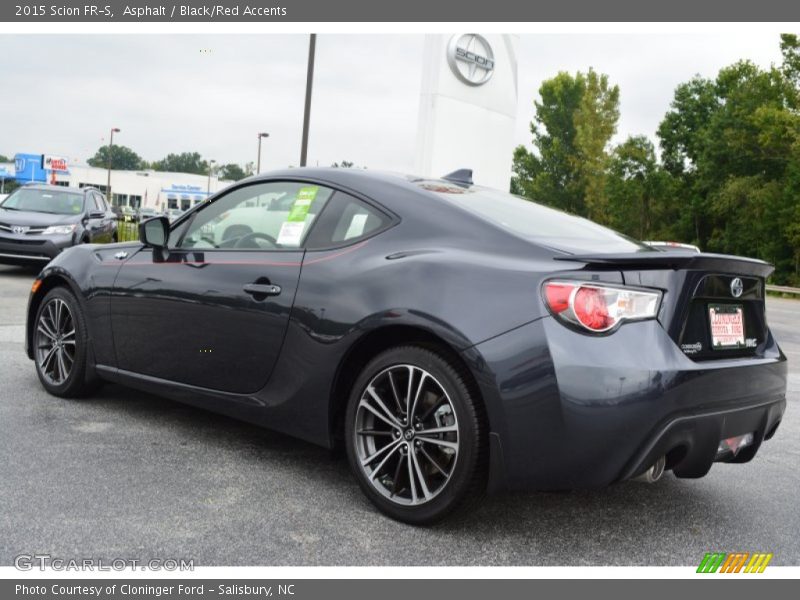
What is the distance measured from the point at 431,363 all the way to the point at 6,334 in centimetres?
563

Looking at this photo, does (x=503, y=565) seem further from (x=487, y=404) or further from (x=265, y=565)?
(x=265, y=565)

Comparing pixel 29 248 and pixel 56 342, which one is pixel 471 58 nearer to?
pixel 29 248

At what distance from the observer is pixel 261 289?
3707mm

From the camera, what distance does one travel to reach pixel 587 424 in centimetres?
277

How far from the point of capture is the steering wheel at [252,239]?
12.9ft

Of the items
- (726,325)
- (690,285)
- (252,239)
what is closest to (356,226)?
(252,239)

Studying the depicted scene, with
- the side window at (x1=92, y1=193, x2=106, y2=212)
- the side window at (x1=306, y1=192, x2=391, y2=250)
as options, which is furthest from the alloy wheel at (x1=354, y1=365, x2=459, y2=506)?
the side window at (x1=92, y1=193, x2=106, y2=212)

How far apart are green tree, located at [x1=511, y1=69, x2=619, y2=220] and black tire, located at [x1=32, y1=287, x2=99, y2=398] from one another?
174 ft

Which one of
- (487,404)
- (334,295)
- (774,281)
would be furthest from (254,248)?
(774,281)

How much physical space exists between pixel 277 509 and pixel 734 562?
69.9 inches

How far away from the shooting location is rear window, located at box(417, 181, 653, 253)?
10.9 feet

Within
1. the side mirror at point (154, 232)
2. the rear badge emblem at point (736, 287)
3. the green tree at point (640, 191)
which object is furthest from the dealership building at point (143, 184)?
the rear badge emblem at point (736, 287)

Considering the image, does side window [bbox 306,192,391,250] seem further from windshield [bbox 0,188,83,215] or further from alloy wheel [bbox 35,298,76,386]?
windshield [bbox 0,188,83,215]

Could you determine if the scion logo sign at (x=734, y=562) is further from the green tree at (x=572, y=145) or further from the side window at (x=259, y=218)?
the green tree at (x=572, y=145)
